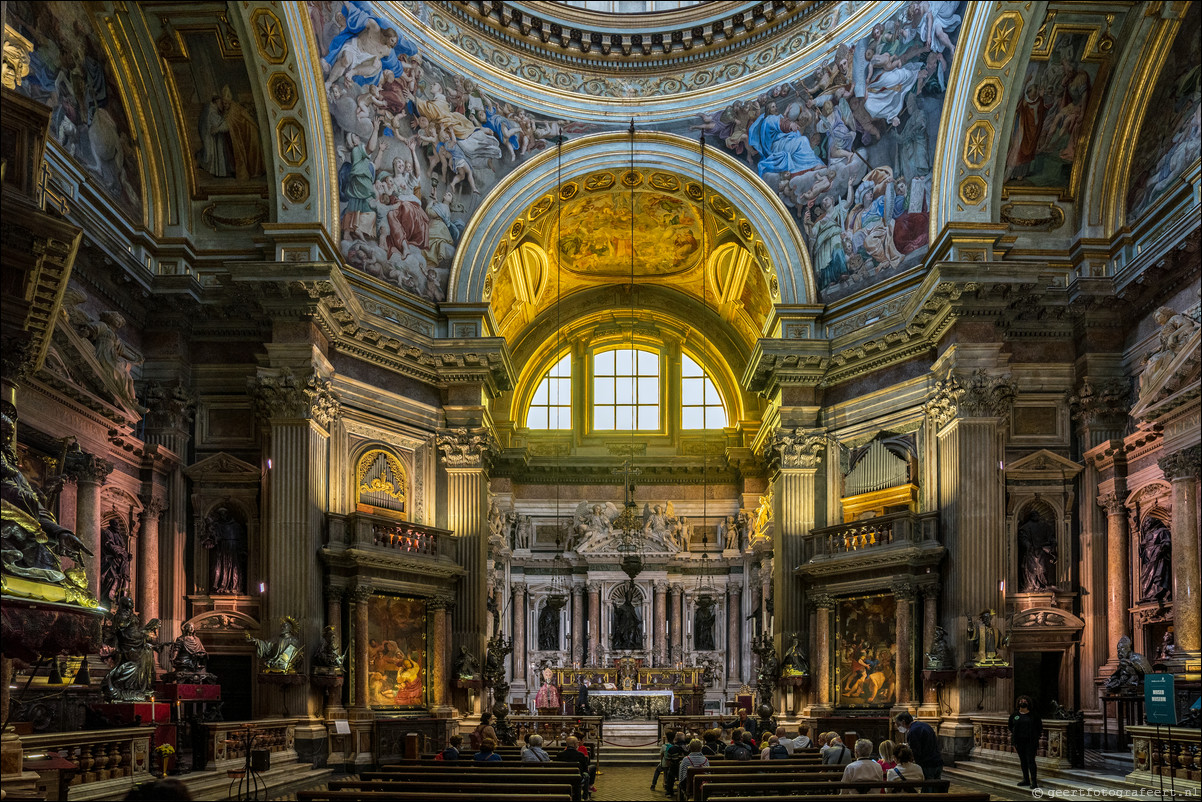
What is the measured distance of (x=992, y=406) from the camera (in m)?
23.1

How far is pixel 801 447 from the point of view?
2811 centimetres

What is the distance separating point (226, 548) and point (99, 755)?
35.8 ft

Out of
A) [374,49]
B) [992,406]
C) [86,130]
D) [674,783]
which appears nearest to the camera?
[674,783]

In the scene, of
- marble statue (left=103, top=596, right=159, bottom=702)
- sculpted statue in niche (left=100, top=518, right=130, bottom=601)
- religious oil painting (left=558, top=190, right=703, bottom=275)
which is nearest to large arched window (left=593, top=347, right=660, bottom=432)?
religious oil painting (left=558, top=190, right=703, bottom=275)

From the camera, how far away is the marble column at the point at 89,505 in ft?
65.8

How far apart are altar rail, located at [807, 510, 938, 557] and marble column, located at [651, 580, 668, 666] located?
28.6ft

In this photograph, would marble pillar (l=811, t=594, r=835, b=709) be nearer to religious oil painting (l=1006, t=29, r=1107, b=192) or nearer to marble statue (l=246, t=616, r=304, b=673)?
religious oil painting (l=1006, t=29, r=1107, b=192)

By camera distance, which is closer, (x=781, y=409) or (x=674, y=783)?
(x=674, y=783)

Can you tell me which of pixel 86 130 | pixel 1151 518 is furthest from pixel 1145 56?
pixel 86 130

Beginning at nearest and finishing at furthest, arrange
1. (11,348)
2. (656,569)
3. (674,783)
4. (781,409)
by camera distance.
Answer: (11,348) < (674,783) < (781,409) < (656,569)

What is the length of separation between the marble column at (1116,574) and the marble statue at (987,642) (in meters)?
2.01

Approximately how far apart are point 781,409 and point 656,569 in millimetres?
8972

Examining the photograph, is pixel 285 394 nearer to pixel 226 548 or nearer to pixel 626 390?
pixel 226 548

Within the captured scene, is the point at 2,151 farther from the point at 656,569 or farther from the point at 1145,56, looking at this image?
Answer: the point at 656,569
